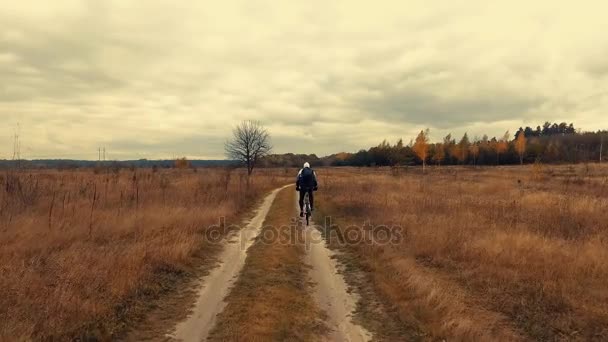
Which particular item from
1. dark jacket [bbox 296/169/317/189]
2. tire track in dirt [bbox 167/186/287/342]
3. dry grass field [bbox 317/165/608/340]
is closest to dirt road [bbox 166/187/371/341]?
tire track in dirt [bbox 167/186/287/342]

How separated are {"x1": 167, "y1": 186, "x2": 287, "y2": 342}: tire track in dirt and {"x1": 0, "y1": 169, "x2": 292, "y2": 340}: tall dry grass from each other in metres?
0.83

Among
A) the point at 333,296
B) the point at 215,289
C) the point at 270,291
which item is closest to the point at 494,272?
the point at 333,296

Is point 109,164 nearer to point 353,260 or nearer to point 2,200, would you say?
point 2,200

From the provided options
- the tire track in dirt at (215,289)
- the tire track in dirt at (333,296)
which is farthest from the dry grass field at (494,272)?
the tire track in dirt at (215,289)

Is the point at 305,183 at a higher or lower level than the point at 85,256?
higher

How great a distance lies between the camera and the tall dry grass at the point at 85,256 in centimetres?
630

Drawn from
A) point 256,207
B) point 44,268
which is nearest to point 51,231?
point 44,268

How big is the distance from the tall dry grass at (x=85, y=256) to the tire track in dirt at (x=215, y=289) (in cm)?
83

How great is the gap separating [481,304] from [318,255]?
201 inches

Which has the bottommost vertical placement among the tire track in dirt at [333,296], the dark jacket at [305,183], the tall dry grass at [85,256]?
the tire track in dirt at [333,296]

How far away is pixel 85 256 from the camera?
9414mm

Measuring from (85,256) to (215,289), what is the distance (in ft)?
11.2

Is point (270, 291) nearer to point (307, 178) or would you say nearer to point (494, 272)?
point (494, 272)

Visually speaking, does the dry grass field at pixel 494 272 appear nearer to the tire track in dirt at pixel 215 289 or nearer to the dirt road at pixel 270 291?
the dirt road at pixel 270 291
